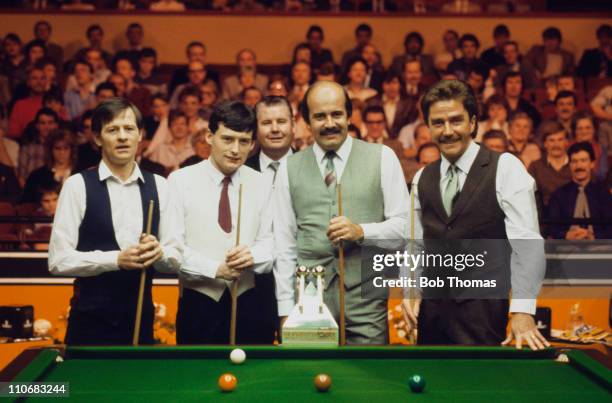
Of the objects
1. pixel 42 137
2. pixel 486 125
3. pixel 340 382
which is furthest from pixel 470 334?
pixel 42 137

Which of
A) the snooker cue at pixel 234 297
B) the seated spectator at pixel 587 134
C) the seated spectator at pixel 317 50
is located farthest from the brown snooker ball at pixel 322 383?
the seated spectator at pixel 317 50

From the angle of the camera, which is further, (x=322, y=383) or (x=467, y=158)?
(x=467, y=158)

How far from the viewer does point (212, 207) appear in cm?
340

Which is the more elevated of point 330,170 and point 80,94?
point 80,94

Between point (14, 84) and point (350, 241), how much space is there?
5301 mm

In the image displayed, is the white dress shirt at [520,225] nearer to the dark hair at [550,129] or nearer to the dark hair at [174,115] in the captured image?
the dark hair at [550,129]

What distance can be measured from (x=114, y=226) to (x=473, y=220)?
128 cm

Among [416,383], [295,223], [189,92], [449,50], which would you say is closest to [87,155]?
[189,92]

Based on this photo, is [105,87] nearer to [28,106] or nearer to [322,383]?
[28,106]

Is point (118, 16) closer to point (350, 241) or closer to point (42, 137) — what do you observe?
point (42, 137)

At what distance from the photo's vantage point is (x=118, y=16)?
8641 mm

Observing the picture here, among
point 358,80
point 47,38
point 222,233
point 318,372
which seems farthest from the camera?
point 47,38

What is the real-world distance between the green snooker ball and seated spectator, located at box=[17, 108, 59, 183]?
15.9 feet

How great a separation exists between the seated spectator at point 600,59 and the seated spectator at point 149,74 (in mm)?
3753
